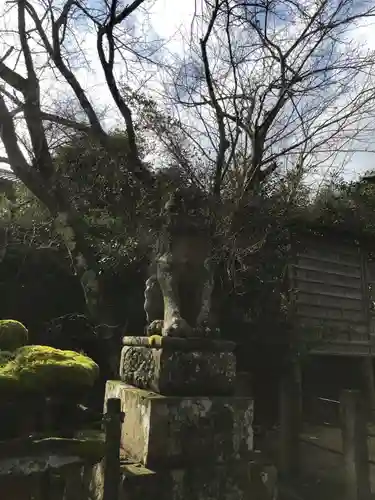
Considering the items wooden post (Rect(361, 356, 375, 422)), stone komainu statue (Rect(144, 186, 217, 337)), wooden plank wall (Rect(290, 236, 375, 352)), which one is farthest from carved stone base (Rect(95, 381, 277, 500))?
wooden post (Rect(361, 356, 375, 422))

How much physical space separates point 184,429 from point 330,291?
20.0 feet

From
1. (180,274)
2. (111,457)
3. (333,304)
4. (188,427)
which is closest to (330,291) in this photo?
(333,304)

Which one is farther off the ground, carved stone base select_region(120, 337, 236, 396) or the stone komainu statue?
the stone komainu statue

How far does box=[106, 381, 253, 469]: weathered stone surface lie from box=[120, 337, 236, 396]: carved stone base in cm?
9

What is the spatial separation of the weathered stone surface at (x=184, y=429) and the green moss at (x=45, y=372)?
3.07 ft

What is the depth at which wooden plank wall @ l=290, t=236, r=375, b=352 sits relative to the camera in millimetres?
8109

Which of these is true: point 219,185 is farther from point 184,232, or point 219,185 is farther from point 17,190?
point 17,190

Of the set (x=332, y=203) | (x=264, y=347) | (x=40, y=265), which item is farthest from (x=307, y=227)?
(x=40, y=265)

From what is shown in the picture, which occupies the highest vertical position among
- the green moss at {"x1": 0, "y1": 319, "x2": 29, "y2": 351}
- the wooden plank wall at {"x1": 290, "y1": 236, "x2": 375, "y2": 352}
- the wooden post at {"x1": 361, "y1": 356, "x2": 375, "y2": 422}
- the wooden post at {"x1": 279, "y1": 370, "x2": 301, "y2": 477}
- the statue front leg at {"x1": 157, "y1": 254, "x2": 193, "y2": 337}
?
the wooden plank wall at {"x1": 290, "y1": 236, "x2": 375, "y2": 352}

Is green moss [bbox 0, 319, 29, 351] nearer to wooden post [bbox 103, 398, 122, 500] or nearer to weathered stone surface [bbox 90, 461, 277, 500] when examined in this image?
wooden post [bbox 103, 398, 122, 500]

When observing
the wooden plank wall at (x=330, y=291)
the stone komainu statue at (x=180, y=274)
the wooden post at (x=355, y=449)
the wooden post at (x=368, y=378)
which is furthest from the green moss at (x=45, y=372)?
the wooden post at (x=368, y=378)

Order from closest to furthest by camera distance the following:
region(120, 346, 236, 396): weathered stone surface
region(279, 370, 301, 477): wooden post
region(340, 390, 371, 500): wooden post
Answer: region(120, 346, 236, 396): weathered stone surface, region(340, 390, 371, 500): wooden post, region(279, 370, 301, 477): wooden post

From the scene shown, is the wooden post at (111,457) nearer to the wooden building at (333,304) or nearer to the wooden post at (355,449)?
the wooden post at (355,449)

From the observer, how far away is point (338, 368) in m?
9.71
